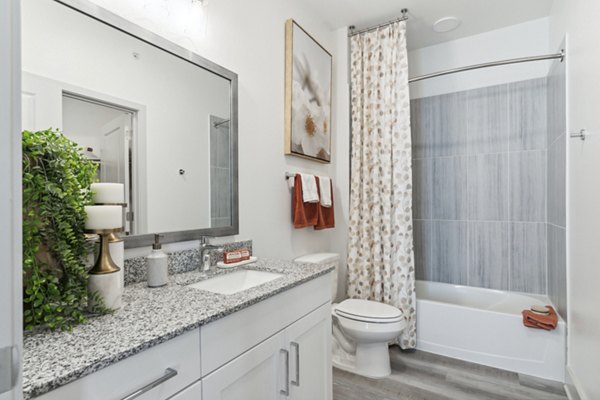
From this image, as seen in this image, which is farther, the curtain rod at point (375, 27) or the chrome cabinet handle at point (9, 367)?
the curtain rod at point (375, 27)

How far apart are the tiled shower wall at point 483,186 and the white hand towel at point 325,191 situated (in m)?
1.16

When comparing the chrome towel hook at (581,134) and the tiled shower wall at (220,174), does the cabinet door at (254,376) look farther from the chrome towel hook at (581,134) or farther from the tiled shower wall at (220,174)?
the chrome towel hook at (581,134)

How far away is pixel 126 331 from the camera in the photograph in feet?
2.48

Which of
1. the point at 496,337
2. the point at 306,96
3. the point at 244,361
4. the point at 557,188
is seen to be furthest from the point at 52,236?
the point at 557,188

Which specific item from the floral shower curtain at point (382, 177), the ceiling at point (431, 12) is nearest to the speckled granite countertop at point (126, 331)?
the floral shower curtain at point (382, 177)

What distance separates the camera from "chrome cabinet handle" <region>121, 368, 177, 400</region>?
2.27ft

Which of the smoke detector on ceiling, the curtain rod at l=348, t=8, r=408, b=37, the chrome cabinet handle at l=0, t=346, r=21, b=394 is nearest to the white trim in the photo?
the chrome cabinet handle at l=0, t=346, r=21, b=394

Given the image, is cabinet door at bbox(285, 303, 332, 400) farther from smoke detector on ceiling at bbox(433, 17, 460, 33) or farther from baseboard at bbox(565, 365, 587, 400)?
smoke detector on ceiling at bbox(433, 17, 460, 33)

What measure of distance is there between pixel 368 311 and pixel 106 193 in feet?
5.61

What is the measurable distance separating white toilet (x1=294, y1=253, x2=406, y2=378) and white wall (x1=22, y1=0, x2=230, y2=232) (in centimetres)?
94

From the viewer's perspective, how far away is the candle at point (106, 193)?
965 millimetres

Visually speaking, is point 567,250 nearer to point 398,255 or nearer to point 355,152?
point 398,255

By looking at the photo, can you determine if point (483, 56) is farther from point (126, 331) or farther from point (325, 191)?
point (126, 331)

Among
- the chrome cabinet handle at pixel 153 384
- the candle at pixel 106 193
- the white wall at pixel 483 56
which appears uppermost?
the white wall at pixel 483 56
